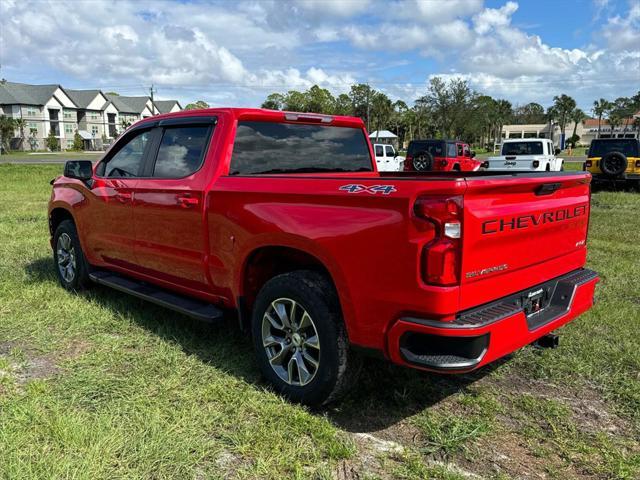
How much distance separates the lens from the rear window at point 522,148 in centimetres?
1834

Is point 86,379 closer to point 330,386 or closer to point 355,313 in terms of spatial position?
point 330,386

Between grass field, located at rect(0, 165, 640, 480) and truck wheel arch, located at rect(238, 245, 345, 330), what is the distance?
54cm

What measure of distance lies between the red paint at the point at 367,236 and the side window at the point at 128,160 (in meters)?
0.35

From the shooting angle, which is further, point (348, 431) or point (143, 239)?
point (143, 239)

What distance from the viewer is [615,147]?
16391 mm

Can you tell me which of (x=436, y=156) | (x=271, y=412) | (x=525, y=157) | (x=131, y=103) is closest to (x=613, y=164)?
(x=525, y=157)

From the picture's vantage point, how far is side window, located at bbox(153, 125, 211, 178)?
13.5 ft

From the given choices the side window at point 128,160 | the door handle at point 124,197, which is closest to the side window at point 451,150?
the side window at point 128,160

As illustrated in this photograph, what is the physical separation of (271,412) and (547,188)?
2.11 metres

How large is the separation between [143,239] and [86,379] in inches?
50.8

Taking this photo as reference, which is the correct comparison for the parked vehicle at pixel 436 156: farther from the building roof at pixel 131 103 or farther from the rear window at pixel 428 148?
the building roof at pixel 131 103

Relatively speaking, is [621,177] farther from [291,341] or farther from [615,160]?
[291,341]

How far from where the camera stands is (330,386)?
3.16 meters

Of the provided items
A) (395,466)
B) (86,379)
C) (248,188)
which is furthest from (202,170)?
(395,466)
